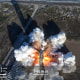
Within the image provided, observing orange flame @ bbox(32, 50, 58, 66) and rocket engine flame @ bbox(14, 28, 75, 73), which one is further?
orange flame @ bbox(32, 50, 58, 66)

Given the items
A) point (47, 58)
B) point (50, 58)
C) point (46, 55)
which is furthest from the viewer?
point (46, 55)

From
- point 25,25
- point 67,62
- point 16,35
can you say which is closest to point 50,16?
point 25,25

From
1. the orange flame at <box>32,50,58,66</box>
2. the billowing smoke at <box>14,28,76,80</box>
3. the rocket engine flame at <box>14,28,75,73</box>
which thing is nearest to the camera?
the billowing smoke at <box>14,28,76,80</box>

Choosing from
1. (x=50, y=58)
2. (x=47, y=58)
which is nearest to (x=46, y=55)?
(x=47, y=58)

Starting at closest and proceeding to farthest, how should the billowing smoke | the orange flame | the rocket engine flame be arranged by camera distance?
1. the billowing smoke
2. the rocket engine flame
3. the orange flame

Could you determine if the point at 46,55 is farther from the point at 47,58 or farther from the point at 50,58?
the point at 50,58

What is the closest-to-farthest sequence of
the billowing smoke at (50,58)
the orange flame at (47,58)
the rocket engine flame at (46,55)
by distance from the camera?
the billowing smoke at (50,58) → the rocket engine flame at (46,55) → the orange flame at (47,58)

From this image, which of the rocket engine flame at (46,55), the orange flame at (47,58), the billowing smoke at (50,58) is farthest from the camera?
the orange flame at (47,58)

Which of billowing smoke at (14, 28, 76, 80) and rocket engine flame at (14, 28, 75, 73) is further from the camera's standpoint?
rocket engine flame at (14, 28, 75, 73)

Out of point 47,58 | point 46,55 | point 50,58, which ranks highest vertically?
point 46,55

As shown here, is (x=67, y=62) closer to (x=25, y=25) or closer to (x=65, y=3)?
(x=25, y=25)

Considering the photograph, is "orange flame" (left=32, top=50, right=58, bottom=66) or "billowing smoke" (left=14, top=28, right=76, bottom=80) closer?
"billowing smoke" (left=14, top=28, right=76, bottom=80)

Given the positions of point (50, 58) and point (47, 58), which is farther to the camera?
point (50, 58)
